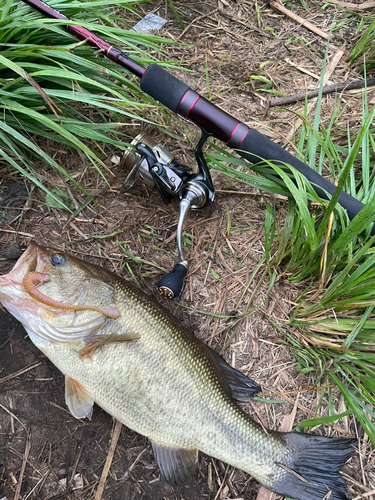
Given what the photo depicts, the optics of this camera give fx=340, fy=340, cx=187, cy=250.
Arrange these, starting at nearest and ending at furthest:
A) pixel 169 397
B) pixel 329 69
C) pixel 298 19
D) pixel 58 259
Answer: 1. pixel 169 397
2. pixel 58 259
3. pixel 329 69
4. pixel 298 19

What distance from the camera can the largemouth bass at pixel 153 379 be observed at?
2088 mm

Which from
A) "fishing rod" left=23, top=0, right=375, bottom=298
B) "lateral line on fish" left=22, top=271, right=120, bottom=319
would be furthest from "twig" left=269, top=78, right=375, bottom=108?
"lateral line on fish" left=22, top=271, right=120, bottom=319

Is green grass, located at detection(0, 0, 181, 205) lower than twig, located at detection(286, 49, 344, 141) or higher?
lower

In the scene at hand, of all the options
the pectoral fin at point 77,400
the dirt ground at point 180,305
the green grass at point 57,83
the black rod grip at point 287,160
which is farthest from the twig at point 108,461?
the black rod grip at point 287,160

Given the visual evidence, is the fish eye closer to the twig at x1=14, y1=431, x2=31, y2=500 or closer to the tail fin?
the twig at x1=14, y1=431, x2=31, y2=500

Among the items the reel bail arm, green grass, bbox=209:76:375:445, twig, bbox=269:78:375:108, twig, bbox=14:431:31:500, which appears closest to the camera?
green grass, bbox=209:76:375:445

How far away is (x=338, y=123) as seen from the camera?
311 centimetres

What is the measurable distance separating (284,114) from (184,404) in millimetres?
2684

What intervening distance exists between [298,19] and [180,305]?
10.7 ft

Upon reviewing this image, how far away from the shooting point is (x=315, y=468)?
2143 millimetres

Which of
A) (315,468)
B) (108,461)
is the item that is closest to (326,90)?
(315,468)

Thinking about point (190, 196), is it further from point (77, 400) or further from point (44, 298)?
point (77, 400)

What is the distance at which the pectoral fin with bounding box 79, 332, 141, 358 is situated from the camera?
2.10 m

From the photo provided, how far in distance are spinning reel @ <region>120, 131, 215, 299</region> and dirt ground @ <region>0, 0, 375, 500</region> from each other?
0.28 metres
